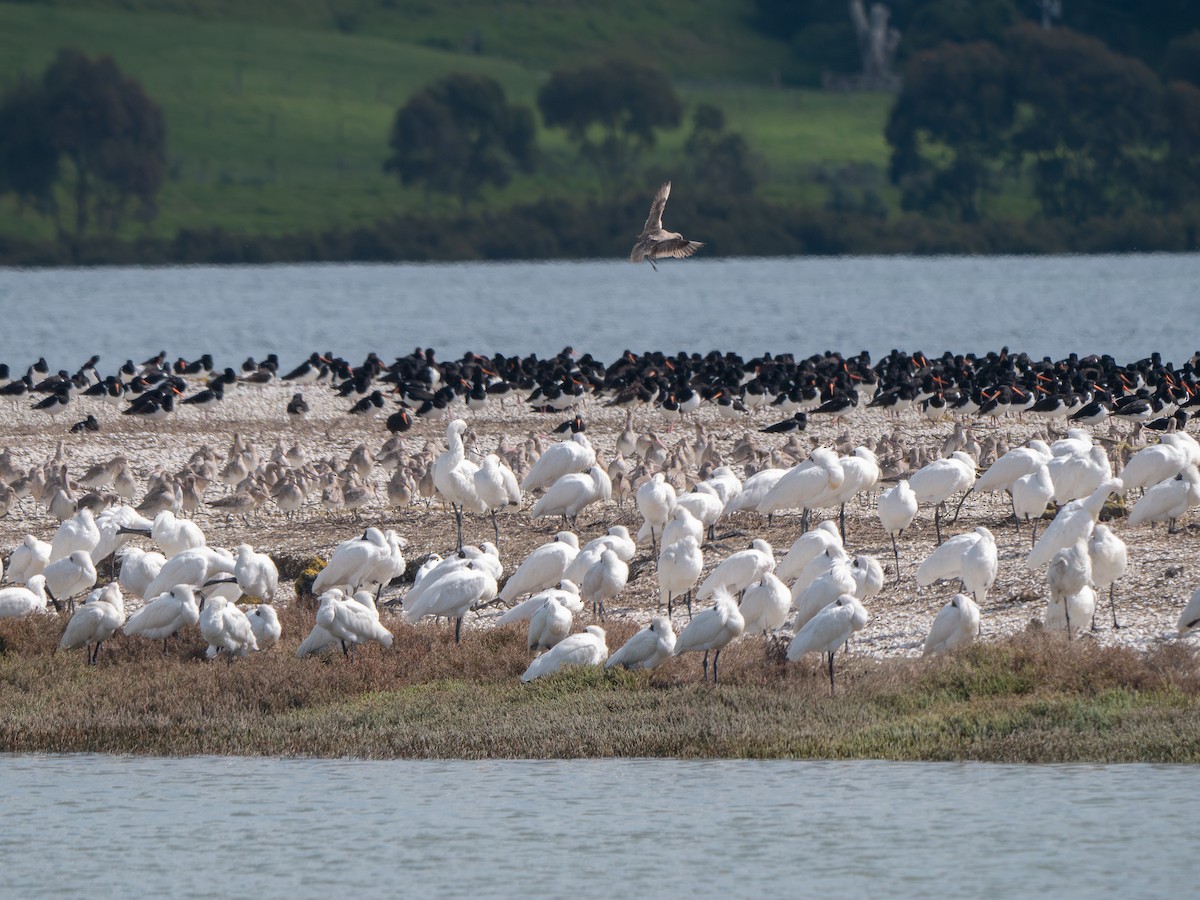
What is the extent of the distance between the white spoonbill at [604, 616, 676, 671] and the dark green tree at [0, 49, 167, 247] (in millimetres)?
127045

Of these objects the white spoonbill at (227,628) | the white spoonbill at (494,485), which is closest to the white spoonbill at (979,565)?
the white spoonbill at (227,628)

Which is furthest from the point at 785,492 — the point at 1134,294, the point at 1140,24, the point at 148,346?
the point at 1140,24

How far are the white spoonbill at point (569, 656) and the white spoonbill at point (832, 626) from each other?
166 centimetres

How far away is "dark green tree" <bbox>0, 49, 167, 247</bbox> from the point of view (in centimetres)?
13925

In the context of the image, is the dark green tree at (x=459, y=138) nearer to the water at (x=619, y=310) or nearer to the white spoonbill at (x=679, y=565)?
the water at (x=619, y=310)

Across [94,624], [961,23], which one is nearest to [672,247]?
[94,624]

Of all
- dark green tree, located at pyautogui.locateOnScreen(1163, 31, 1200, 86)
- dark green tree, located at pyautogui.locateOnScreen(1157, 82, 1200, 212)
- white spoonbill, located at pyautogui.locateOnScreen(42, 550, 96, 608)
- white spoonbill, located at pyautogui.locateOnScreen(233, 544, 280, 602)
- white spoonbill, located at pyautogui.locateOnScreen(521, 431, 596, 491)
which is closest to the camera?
white spoonbill, located at pyautogui.locateOnScreen(233, 544, 280, 602)

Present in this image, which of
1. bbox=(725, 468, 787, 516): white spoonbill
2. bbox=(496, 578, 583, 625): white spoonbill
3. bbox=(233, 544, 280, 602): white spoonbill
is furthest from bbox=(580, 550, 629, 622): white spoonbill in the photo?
bbox=(725, 468, 787, 516): white spoonbill

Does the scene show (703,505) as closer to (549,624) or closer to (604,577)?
(604,577)

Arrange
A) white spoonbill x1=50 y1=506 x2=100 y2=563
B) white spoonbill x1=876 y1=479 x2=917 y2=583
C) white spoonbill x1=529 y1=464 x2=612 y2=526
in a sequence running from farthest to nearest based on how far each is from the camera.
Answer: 1. white spoonbill x1=529 y1=464 x2=612 y2=526
2. white spoonbill x1=50 y1=506 x2=100 y2=563
3. white spoonbill x1=876 y1=479 x2=917 y2=583

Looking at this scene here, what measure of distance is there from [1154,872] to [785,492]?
319 inches

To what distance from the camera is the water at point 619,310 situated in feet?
234

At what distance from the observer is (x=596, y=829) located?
14188mm

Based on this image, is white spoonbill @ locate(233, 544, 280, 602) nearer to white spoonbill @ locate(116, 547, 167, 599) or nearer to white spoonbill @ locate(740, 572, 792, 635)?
white spoonbill @ locate(116, 547, 167, 599)
